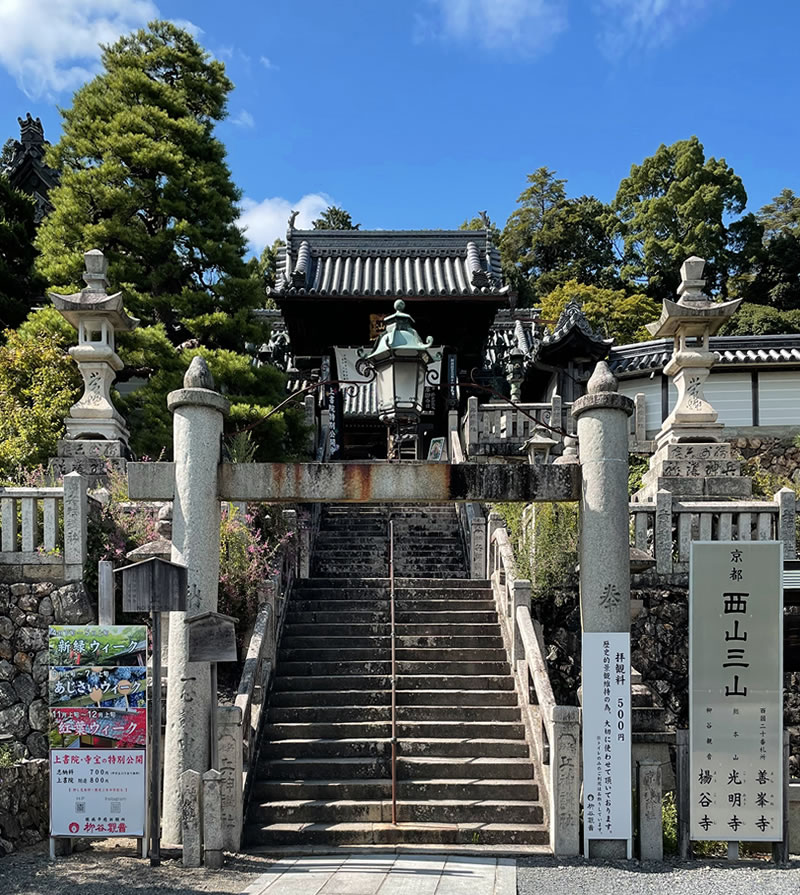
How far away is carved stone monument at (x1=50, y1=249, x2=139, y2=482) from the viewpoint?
48.8 feet

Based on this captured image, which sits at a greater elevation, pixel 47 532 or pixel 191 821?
pixel 47 532

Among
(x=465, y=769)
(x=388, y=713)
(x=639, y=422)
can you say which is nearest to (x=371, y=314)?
(x=639, y=422)

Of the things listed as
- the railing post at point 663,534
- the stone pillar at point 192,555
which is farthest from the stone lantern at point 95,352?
the railing post at point 663,534

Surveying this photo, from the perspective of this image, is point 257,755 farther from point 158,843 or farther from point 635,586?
point 635,586

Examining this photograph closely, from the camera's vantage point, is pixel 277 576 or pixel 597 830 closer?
pixel 597 830

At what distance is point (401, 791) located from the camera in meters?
9.52

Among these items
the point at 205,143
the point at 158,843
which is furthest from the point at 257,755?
the point at 205,143

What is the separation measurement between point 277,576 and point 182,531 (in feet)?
12.7

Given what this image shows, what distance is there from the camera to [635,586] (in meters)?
12.6

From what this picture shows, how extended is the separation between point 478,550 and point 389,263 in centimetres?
1479

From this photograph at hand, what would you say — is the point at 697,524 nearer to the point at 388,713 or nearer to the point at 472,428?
the point at 388,713

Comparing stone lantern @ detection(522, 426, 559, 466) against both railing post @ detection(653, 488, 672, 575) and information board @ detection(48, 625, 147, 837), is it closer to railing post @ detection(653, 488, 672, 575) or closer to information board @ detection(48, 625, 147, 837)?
railing post @ detection(653, 488, 672, 575)

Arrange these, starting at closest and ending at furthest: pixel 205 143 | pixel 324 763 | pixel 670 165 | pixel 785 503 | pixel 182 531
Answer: pixel 182 531, pixel 324 763, pixel 785 503, pixel 205 143, pixel 670 165

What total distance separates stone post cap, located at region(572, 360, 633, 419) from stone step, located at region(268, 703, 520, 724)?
13.2 ft
